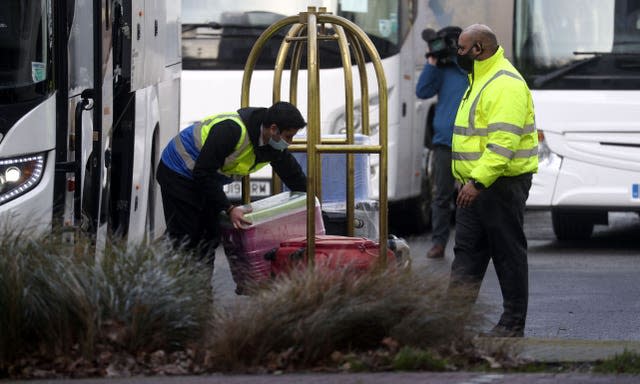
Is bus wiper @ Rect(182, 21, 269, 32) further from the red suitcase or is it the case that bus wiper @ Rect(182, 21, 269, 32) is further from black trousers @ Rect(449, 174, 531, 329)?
the red suitcase

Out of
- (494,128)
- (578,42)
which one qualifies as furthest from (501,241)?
(578,42)

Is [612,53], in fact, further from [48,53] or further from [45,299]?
[45,299]

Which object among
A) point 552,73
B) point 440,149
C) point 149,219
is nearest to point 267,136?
point 149,219

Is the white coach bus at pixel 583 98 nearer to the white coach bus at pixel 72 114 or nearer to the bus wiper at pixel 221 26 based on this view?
the bus wiper at pixel 221 26

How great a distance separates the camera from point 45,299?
6637 mm

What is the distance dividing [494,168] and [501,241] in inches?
18.5

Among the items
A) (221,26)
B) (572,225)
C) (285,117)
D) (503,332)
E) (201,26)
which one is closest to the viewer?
(503,332)

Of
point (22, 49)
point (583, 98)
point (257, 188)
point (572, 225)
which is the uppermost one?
point (22, 49)

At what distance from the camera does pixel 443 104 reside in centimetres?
1298

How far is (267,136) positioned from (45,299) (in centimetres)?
203

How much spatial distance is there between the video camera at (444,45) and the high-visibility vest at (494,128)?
4.32 meters

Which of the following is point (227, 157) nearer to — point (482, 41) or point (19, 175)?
point (19, 175)

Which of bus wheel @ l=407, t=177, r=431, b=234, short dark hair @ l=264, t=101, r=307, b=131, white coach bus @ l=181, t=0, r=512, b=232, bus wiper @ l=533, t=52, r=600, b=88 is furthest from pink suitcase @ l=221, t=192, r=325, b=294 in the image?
bus wheel @ l=407, t=177, r=431, b=234

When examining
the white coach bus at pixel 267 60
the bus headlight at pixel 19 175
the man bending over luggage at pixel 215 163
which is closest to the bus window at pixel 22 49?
the bus headlight at pixel 19 175
